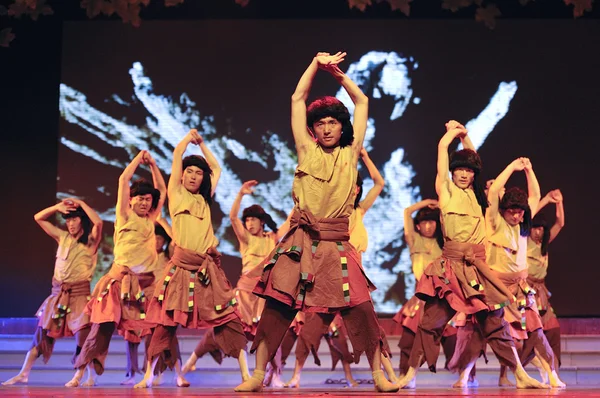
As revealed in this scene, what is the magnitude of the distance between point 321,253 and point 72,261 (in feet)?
11.3

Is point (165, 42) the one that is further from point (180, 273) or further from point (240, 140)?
point (180, 273)

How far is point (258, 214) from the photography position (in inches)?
283

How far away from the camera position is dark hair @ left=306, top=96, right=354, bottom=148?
391 centimetres

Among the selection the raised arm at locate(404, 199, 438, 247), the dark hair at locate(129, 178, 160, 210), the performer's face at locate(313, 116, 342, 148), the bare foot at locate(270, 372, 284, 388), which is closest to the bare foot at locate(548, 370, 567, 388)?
the raised arm at locate(404, 199, 438, 247)

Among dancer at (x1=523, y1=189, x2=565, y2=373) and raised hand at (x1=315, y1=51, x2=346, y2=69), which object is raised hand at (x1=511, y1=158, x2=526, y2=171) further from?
raised hand at (x1=315, y1=51, x2=346, y2=69)

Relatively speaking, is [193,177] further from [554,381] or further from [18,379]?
[554,381]

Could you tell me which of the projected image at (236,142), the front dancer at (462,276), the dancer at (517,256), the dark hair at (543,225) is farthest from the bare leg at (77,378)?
the dark hair at (543,225)

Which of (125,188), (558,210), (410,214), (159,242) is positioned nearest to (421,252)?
(410,214)

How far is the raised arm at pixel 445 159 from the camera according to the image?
5105 millimetres

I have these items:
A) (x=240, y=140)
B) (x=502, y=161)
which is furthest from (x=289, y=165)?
(x=502, y=161)

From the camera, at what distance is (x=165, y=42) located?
26.7 feet

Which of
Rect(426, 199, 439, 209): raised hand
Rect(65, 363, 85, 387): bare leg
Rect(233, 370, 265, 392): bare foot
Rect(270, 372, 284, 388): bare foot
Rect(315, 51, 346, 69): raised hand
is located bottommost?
Rect(270, 372, 284, 388): bare foot

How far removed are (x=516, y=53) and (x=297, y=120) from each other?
4.72 m

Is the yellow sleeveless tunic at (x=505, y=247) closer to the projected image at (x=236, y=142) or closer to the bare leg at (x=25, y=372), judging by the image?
the projected image at (x=236, y=142)
